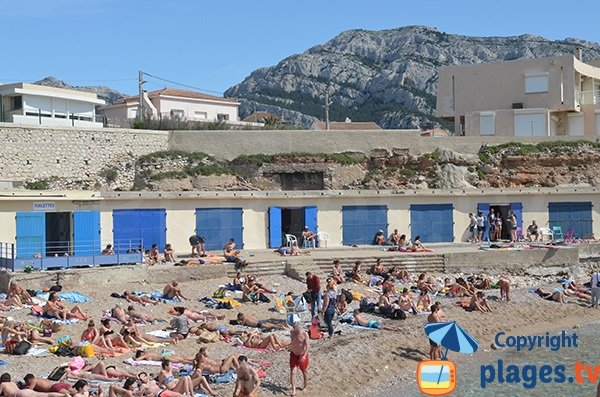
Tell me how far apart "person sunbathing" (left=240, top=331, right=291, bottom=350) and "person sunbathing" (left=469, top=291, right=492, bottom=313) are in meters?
6.56

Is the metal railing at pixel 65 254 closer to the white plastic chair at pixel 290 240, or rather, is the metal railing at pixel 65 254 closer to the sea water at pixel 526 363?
the white plastic chair at pixel 290 240

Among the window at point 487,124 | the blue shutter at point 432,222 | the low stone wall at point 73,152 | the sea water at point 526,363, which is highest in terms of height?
the window at point 487,124

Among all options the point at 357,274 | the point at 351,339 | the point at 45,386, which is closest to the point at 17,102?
the point at 357,274

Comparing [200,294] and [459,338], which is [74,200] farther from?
[459,338]

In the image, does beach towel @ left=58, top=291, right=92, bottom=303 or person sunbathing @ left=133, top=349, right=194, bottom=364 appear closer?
person sunbathing @ left=133, top=349, right=194, bottom=364

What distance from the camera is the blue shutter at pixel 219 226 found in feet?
87.5

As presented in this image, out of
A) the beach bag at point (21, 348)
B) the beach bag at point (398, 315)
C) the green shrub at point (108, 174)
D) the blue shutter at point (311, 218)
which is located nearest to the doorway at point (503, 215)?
the blue shutter at point (311, 218)

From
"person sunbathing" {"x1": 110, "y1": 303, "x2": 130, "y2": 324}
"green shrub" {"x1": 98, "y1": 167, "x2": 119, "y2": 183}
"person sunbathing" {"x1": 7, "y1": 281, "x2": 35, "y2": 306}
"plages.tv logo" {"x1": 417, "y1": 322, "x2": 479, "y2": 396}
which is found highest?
"green shrub" {"x1": 98, "y1": 167, "x2": 119, "y2": 183}

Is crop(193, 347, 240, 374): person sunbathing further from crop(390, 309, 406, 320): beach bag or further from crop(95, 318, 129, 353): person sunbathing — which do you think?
crop(390, 309, 406, 320): beach bag

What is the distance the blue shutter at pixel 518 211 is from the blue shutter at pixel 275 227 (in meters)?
9.23

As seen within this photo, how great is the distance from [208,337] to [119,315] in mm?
2439

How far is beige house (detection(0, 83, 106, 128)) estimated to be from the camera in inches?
1417

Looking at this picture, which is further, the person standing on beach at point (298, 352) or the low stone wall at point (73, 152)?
the low stone wall at point (73, 152)

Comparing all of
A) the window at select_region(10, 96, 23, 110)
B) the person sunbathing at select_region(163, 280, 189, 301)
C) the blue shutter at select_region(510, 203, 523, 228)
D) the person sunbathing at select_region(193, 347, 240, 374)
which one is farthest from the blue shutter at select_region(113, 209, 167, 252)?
the window at select_region(10, 96, 23, 110)
